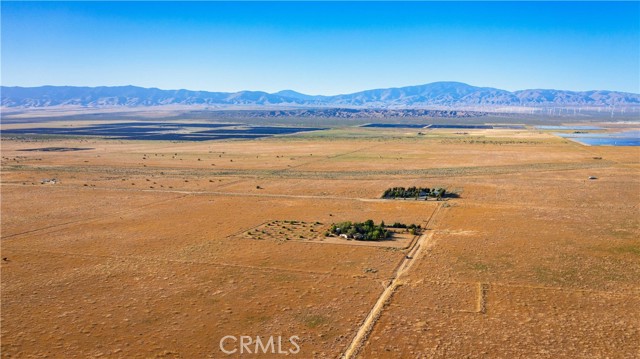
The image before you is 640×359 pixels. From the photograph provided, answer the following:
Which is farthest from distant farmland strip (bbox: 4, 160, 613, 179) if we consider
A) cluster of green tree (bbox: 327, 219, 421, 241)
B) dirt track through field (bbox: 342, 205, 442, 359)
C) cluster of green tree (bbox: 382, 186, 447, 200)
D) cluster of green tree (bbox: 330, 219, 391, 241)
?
dirt track through field (bbox: 342, 205, 442, 359)

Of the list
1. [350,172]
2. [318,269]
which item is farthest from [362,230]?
[350,172]

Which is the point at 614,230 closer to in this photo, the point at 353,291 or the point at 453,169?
the point at 353,291

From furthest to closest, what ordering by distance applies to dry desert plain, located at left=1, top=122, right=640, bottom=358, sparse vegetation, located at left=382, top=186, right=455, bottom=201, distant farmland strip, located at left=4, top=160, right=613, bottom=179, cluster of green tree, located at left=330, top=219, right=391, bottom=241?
1. distant farmland strip, located at left=4, top=160, right=613, bottom=179
2. sparse vegetation, located at left=382, top=186, right=455, bottom=201
3. cluster of green tree, located at left=330, top=219, right=391, bottom=241
4. dry desert plain, located at left=1, top=122, right=640, bottom=358

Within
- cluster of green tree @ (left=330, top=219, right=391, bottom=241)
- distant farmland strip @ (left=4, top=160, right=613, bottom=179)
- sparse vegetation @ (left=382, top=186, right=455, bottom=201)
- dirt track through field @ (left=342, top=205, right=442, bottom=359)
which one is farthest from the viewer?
distant farmland strip @ (left=4, top=160, right=613, bottom=179)

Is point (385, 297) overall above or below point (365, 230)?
below

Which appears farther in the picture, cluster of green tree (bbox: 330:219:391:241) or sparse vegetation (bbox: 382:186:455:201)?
sparse vegetation (bbox: 382:186:455:201)

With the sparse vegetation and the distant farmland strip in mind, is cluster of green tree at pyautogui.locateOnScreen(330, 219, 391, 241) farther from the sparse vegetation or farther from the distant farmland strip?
the distant farmland strip

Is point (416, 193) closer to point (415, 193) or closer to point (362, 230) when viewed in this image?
point (415, 193)
